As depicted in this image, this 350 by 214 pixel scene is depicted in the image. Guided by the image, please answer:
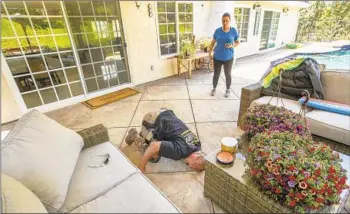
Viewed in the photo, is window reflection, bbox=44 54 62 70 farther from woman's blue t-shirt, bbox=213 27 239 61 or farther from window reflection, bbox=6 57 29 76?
woman's blue t-shirt, bbox=213 27 239 61

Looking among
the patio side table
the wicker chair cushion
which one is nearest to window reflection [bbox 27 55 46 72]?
the patio side table

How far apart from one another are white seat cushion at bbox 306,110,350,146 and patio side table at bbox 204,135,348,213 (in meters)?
0.73

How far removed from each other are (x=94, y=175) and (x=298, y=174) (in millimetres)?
1188

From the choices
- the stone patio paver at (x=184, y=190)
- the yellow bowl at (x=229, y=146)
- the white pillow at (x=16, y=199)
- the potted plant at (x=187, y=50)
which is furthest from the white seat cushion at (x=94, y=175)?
the potted plant at (x=187, y=50)

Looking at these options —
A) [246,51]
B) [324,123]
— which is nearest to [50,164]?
[324,123]

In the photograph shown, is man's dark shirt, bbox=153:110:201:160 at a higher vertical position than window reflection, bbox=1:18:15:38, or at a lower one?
lower

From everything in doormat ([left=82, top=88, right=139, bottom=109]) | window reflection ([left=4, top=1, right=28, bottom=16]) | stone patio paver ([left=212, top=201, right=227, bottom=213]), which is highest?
window reflection ([left=4, top=1, right=28, bottom=16])

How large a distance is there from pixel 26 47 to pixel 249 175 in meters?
3.43

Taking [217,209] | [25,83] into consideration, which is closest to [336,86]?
[217,209]

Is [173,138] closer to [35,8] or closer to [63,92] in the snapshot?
[63,92]

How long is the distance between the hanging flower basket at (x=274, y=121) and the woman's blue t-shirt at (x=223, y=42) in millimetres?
1807

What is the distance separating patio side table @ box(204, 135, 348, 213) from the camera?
1050 millimetres

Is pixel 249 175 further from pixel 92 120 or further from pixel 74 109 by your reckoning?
pixel 74 109

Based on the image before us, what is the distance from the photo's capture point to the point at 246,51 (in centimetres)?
686
